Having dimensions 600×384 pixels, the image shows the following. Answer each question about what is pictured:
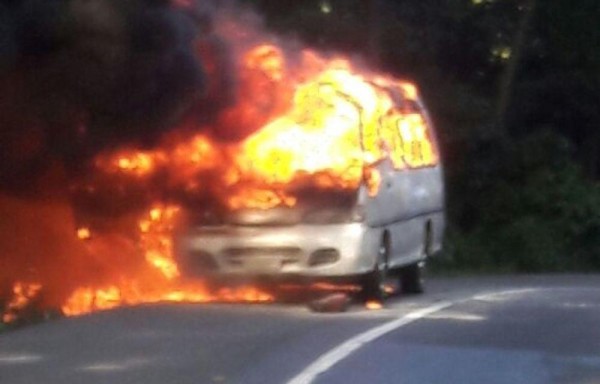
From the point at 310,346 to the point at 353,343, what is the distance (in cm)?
43

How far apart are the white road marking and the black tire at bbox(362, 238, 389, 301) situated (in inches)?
25.8

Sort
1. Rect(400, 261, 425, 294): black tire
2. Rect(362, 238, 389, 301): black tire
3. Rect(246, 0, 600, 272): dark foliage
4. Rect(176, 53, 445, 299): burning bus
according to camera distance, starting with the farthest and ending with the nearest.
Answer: Rect(246, 0, 600, 272): dark foliage → Rect(400, 261, 425, 294): black tire → Rect(362, 238, 389, 301): black tire → Rect(176, 53, 445, 299): burning bus

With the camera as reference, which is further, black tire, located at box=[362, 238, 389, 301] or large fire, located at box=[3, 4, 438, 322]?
black tire, located at box=[362, 238, 389, 301]

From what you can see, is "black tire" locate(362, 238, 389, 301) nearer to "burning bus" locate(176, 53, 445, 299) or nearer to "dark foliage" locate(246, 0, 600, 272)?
"burning bus" locate(176, 53, 445, 299)

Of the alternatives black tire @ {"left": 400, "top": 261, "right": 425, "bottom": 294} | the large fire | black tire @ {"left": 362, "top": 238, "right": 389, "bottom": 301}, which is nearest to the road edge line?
black tire @ {"left": 362, "top": 238, "right": 389, "bottom": 301}

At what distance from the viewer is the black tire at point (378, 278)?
19.3 metres

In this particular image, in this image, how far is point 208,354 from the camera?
1394 cm

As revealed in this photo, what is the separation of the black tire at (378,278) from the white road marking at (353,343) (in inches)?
25.8

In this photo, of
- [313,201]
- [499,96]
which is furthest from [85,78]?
[499,96]

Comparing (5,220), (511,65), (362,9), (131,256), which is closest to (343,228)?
(131,256)

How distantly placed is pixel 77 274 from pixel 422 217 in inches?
165

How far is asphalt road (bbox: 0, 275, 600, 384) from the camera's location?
12.9 metres

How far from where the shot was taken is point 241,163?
19531 millimetres

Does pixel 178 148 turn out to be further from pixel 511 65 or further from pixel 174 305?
pixel 511 65
